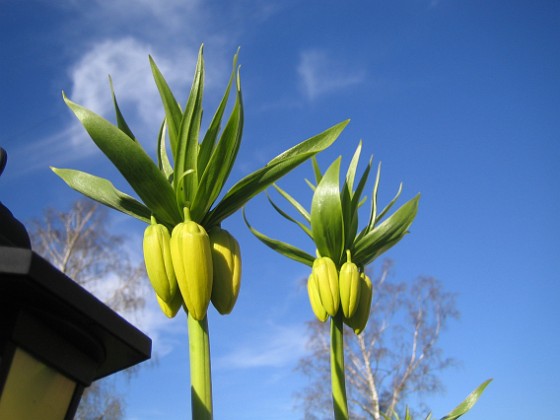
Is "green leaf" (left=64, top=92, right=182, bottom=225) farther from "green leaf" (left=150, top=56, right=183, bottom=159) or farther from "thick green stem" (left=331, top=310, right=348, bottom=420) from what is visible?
"thick green stem" (left=331, top=310, right=348, bottom=420)

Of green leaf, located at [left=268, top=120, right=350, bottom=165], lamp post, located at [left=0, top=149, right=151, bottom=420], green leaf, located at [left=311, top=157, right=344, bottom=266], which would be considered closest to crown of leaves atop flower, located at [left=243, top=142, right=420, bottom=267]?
green leaf, located at [left=311, top=157, right=344, bottom=266]

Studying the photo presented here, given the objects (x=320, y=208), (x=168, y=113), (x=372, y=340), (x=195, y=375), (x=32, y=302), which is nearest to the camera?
(x=32, y=302)

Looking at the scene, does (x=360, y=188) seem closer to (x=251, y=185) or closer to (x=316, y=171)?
(x=316, y=171)

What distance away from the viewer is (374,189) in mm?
1936

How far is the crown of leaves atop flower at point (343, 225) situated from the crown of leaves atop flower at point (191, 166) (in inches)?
13.3

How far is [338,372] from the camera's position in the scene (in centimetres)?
147

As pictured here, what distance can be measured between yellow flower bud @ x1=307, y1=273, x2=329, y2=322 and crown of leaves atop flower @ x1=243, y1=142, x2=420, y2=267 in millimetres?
83

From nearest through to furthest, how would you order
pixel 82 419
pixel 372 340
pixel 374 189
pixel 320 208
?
pixel 320 208 → pixel 374 189 → pixel 82 419 → pixel 372 340

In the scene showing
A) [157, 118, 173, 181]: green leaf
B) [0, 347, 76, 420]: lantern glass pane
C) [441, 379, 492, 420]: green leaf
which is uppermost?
[157, 118, 173, 181]: green leaf

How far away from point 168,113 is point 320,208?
461 mm

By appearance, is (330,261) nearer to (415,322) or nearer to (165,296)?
(165,296)

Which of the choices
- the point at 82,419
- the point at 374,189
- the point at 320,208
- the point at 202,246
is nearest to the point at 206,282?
the point at 202,246

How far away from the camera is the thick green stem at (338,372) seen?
1397 mm

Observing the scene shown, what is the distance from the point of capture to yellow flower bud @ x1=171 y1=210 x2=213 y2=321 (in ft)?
3.40
